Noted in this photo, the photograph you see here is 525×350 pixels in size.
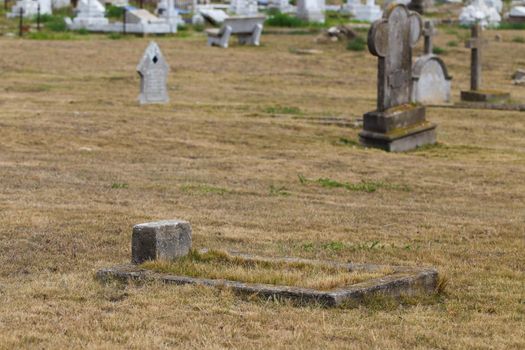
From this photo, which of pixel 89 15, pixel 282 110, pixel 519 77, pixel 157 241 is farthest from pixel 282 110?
pixel 89 15

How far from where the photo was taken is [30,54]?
3050cm

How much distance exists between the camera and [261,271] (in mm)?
7547

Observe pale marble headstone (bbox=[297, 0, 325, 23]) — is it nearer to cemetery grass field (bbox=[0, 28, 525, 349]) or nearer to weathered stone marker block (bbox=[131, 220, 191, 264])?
cemetery grass field (bbox=[0, 28, 525, 349])

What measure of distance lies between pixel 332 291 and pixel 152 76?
15.1 m

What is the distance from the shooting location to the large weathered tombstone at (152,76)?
21.5 m

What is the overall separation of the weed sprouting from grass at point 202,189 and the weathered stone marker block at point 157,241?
14.3 feet

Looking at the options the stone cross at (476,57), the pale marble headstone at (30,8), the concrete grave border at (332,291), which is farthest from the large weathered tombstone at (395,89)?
the pale marble headstone at (30,8)

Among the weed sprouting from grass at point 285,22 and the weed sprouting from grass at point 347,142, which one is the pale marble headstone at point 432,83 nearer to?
the weed sprouting from grass at point 347,142

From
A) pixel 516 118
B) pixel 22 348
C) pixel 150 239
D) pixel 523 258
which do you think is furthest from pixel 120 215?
pixel 516 118

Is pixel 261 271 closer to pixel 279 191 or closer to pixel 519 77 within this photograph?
pixel 279 191

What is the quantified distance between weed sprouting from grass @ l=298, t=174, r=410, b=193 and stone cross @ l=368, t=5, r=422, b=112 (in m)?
3.74

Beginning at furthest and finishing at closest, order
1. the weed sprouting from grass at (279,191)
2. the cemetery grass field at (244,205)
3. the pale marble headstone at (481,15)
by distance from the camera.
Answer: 1. the pale marble headstone at (481,15)
2. the weed sprouting from grass at (279,191)
3. the cemetery grass field at (244,205)

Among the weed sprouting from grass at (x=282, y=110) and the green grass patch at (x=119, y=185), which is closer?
the green grass patch at (x=119, y=185)

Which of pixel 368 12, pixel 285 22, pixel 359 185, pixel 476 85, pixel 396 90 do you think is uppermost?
pixel 368 12
